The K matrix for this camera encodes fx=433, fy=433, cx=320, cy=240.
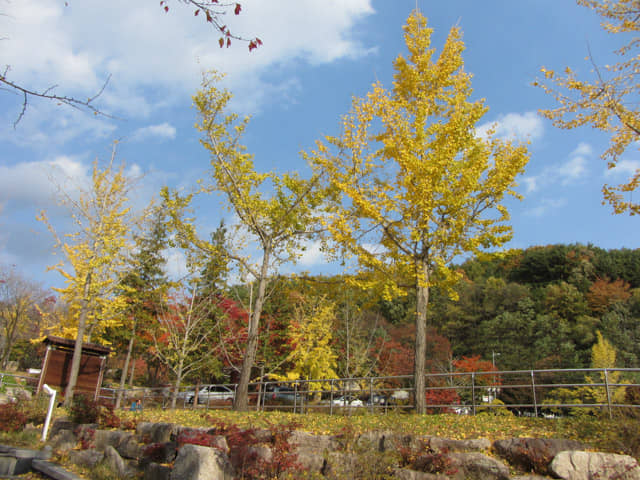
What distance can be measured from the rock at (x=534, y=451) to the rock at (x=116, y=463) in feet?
21.7

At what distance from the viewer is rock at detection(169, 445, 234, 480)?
6.15 metres

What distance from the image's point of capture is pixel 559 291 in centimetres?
4306

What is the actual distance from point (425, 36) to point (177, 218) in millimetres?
9057

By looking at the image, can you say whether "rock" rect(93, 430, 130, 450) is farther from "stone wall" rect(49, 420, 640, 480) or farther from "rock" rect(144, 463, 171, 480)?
"rock" rect(144, 463, 171, 480)

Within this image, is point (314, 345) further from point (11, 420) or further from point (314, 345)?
point (11, 420)

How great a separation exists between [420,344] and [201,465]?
19.1ft

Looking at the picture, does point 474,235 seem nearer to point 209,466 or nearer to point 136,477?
point 209,466

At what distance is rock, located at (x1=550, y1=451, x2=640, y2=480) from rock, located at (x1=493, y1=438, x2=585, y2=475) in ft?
0.58

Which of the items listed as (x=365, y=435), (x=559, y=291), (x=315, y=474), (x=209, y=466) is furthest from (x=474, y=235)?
(x=559, y=291)

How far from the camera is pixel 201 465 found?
616 cm

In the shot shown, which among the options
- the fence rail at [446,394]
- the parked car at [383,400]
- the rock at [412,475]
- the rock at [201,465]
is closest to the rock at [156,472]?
the rock at [201,465]

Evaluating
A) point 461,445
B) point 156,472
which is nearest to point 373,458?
point 461,445

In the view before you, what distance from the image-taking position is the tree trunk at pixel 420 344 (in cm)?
970

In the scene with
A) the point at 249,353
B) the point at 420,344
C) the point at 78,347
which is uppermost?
the point at 420,344
